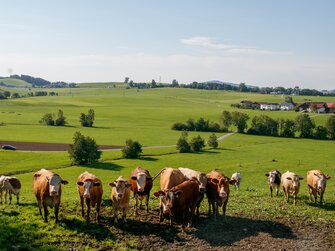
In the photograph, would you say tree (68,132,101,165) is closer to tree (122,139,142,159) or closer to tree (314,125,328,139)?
tree (122,139,142,159)

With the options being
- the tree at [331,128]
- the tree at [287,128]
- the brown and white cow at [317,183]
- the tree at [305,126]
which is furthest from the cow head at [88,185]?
the tree at [331,128]

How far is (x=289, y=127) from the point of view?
116m

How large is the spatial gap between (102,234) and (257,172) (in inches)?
1825

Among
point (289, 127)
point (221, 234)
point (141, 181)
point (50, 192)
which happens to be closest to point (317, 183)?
point (221, 234)

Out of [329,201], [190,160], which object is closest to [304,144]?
[190,160]

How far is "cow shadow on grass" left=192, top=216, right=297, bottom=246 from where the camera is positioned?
16984mm

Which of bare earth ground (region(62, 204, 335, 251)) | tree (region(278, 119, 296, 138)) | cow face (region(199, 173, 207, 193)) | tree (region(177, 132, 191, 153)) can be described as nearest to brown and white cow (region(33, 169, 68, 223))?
bare earth ground (region(62, 204, 335, 251))

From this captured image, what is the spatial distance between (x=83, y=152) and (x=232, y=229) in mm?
54442

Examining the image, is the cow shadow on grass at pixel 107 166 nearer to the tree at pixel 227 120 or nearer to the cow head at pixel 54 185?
the cow head at pixel 54 185

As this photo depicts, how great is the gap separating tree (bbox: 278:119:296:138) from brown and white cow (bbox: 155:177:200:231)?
335 feet

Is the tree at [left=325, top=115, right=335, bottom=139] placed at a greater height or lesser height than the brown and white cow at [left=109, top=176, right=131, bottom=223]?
lesser

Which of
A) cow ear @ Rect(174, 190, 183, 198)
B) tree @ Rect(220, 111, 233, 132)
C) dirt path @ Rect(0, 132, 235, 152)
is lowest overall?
dirt path @ Rect(0, 132, 235, 152)

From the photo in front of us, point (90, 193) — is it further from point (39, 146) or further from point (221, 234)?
point (39, 146)

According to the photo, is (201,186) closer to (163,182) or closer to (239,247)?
(163,182)
